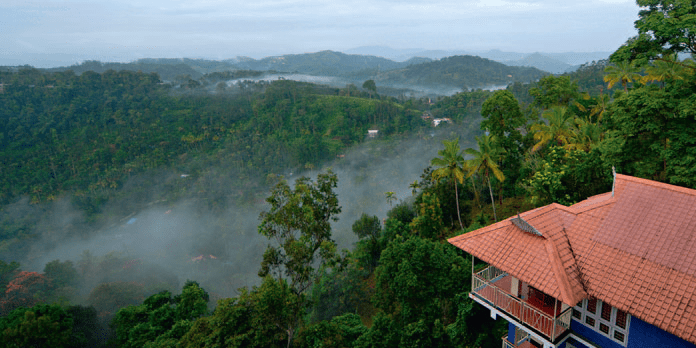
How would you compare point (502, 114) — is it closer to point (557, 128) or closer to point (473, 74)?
point (557, 128)

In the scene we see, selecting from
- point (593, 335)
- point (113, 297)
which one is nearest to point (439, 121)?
point (113, 297)

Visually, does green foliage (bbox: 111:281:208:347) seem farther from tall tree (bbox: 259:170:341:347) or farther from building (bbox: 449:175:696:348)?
building (bbox: 449:175:696:348)

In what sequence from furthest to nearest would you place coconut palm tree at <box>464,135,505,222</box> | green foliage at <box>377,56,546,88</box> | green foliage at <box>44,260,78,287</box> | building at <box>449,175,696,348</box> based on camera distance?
green foliage at <box>377,56,546,88</box>
green foliage at <box>44,260,78,287</box>
coconut palm tree at <box>464,135,505,222</box>
building at <box>449,175,696,348</box>

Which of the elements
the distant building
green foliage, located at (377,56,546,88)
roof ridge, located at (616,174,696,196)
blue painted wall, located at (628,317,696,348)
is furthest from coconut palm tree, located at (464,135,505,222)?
green foliage, located at (377,56,546,88)

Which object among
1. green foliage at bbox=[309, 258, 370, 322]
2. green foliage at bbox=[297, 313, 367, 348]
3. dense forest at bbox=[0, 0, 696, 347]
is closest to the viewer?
dense forest at bbox=[0, 0, 696, 347]

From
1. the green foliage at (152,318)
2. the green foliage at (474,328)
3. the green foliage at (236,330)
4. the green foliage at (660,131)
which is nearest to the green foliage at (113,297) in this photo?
the green foliage at (152,318)

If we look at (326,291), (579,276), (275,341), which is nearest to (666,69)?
(579,276)

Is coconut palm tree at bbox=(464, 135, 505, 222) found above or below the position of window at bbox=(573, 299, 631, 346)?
above

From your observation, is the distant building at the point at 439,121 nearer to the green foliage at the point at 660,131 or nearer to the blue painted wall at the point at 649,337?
the green foliage at the point at 660,131
